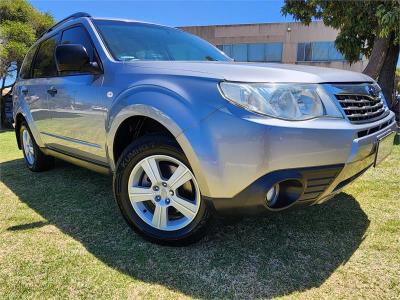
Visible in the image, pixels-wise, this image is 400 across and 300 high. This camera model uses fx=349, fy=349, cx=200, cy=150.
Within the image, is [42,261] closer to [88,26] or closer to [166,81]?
[166,81]

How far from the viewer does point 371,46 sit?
38.0 ft

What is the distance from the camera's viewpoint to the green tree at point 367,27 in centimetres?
902

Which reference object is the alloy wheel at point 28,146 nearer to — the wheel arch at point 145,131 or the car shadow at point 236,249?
the car shadow at point 236,249

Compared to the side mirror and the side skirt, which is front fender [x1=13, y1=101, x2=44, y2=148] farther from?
the side mirror

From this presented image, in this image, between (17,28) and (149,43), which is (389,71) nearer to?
(149,43)

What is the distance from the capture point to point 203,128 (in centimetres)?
199

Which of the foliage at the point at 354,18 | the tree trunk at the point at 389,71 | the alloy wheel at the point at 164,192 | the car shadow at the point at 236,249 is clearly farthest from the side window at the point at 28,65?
the tree trunk at the point at 389,71

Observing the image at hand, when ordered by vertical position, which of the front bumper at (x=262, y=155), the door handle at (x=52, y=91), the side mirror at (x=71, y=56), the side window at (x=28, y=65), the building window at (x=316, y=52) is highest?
the side mirror at (x=71, y=56)

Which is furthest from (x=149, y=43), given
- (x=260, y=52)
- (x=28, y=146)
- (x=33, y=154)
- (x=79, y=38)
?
(x=260, y=52)

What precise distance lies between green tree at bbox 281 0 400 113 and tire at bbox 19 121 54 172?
844cm

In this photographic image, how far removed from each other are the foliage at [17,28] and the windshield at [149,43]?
13303 millimetres

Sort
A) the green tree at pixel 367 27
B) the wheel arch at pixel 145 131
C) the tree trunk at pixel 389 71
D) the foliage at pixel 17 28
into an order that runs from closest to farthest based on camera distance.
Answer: the wheel arch at pixel 145 131, the green tree at pixel 367 27, the tree trunk at pixel 389 71, the foliage at pixel 17 28

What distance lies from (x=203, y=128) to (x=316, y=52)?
29434 millimetres

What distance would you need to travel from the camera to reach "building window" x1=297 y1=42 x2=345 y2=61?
92.0 ft
